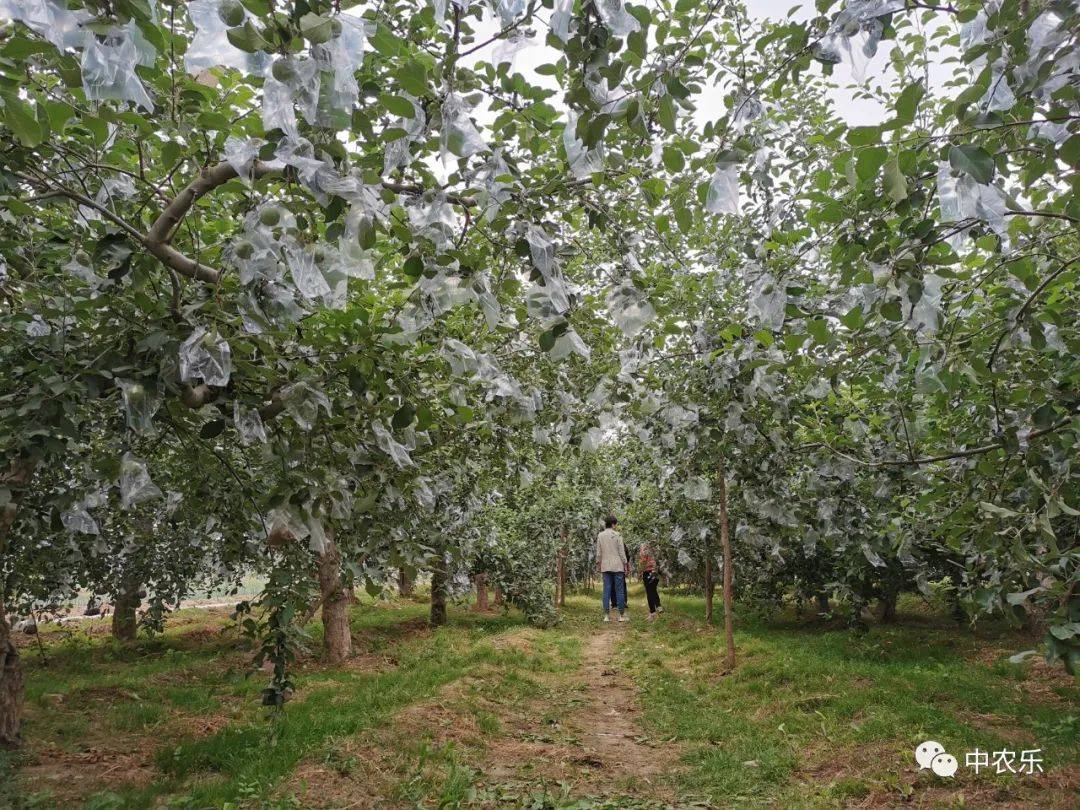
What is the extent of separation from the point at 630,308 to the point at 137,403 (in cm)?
164

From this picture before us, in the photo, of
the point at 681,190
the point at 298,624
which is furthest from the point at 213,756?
the point at 681,190

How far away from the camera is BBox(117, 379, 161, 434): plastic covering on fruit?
7.11 feet

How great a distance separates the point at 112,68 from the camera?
1325mm

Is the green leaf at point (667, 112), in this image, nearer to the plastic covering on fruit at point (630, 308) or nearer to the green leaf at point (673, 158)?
the green leaf at point (673, 158)

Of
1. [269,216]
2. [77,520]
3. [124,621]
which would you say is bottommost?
[124,621]

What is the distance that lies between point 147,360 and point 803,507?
6.02 m

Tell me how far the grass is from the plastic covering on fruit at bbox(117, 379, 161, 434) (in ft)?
8.51

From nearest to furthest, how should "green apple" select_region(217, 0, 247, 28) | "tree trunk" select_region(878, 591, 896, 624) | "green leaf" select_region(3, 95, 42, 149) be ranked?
"green apple" select_region(217, 0, 247, 28), "green leaf" select_region(3, 95, 42, 149), "tree trunk" select_region(878, 591, 896, 624)

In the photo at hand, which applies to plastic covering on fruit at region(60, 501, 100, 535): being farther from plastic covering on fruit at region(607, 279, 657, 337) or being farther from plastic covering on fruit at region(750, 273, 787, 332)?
plastic covering on fruit at region(750, 273, 787, 332)

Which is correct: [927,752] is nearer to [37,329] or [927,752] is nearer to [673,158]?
[673,158]

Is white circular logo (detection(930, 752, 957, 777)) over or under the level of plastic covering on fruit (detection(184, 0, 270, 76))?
under

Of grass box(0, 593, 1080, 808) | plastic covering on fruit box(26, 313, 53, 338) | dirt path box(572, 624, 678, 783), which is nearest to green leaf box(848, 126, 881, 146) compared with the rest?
plastic covering on fruit box(26, 313, 53, 338)

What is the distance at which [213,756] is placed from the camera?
463cm

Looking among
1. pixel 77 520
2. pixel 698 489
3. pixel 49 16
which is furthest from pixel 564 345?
pixel 698 489
